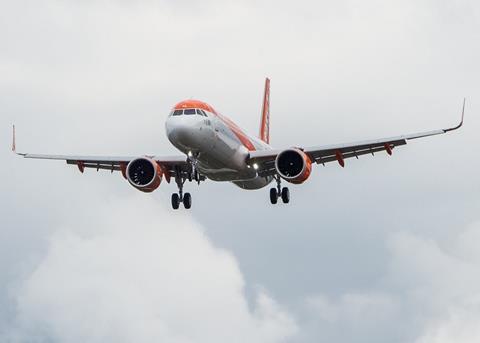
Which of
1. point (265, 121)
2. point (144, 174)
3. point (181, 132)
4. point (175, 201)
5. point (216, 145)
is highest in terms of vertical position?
point (265, 121)

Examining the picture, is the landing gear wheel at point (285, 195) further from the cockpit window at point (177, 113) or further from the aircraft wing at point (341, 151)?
the cockpit window at point (177, 113)

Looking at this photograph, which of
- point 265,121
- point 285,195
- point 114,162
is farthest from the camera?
point 265,121

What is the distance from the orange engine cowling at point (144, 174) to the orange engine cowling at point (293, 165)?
693 cm

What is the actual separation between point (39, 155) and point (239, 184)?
42.8 feet

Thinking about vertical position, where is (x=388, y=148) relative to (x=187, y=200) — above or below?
above

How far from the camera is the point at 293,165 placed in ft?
215

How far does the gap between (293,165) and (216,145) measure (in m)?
5.45

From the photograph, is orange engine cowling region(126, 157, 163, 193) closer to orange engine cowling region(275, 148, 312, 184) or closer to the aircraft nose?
the aircraft nose

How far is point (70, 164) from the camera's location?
71.9 m

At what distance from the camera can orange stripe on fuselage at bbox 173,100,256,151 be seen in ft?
203

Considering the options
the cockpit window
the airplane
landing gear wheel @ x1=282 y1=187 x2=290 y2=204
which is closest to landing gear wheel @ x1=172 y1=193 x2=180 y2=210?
the airplane

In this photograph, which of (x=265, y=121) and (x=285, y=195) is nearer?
(x=285, y=195)

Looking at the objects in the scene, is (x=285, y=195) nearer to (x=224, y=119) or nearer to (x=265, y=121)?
(x=224, y=119)

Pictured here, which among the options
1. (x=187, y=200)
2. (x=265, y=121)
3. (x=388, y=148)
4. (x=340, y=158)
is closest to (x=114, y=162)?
(x=187, y=200)
